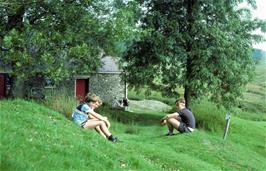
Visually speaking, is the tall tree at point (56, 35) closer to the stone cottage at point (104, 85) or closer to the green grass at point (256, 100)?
the stone cottage at point (104, 85)

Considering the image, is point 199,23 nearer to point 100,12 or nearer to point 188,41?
point 188,41

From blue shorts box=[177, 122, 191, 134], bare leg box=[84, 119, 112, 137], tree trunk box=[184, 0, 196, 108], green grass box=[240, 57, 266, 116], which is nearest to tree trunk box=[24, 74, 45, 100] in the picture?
tree trunk box=[184, 0, 196, 108]

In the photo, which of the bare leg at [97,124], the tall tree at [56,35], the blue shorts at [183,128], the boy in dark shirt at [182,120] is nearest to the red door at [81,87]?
the tall tree at [56,35]

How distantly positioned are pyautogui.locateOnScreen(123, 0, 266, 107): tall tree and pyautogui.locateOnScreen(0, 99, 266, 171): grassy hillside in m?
14.8

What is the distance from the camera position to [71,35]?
80.1ft

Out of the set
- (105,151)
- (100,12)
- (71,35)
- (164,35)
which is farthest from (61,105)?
(105,151)

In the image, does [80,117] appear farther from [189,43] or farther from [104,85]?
[104,85]

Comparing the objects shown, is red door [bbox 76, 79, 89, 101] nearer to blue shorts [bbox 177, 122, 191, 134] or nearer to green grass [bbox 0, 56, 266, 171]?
blue shorts [bbox 177, 122, 191, 134]

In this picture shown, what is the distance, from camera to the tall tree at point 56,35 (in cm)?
2226

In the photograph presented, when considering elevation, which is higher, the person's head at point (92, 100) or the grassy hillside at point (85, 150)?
the person's head at point (92, 100)

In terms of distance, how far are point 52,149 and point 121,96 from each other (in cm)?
3614

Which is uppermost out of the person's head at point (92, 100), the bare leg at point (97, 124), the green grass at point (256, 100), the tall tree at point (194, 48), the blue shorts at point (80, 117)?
the tall tree at point (194, 48)

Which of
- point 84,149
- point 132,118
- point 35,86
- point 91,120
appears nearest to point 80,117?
point 91,120

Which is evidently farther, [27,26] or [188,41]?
[188,41]
